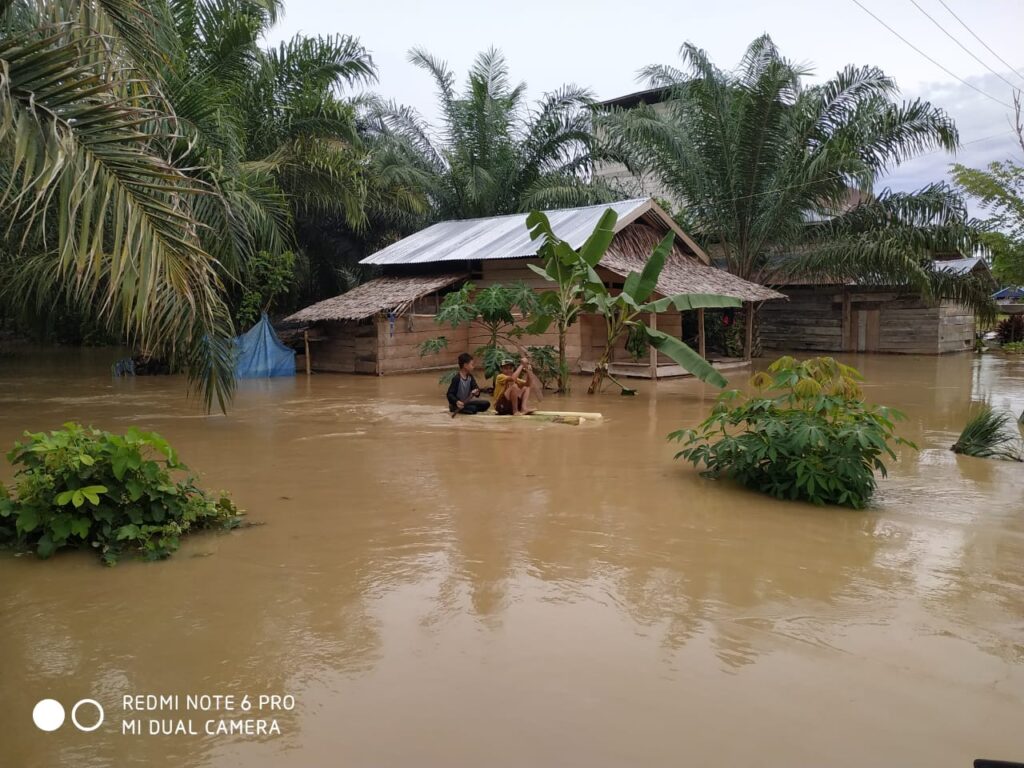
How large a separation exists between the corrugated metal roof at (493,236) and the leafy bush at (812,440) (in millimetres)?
9297

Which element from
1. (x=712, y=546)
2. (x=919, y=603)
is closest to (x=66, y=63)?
(x=712, y=546)

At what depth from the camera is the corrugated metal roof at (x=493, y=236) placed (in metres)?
16.7

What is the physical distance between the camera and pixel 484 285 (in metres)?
18.0

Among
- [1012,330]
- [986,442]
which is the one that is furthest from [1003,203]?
[1012,330]

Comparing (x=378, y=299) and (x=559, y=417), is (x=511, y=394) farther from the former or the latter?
(x=378, y=299)

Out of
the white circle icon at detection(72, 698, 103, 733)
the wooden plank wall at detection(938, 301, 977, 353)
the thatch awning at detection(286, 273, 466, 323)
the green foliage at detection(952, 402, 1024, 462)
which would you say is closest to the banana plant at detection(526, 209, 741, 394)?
the green foliage at detection(952, 402, 1024, 462)

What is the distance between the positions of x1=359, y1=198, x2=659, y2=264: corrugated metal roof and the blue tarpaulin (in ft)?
10.9

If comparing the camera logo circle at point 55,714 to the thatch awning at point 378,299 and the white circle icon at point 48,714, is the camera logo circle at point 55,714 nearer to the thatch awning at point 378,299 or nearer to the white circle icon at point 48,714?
the white circle icon at point 48,714

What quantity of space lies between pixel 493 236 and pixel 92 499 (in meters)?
14.0

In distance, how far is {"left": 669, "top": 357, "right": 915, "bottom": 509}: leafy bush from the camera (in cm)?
649

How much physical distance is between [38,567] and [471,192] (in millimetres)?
17724

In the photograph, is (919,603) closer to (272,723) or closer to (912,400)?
(272,723)

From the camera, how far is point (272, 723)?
3250 mm

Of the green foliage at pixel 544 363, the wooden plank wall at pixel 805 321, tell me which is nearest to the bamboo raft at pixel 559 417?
the green foliage at pixel 544 363
